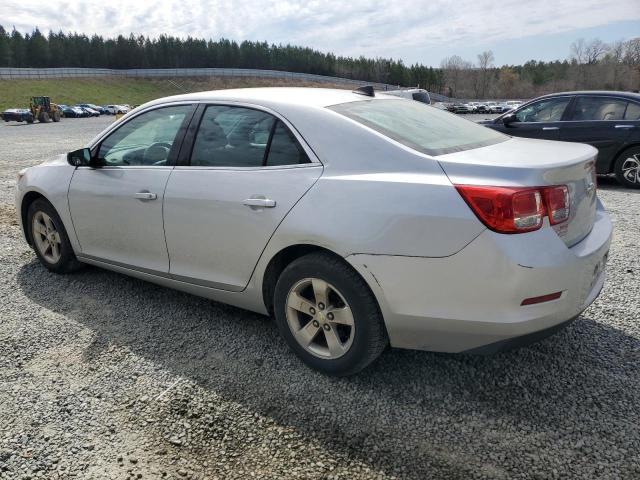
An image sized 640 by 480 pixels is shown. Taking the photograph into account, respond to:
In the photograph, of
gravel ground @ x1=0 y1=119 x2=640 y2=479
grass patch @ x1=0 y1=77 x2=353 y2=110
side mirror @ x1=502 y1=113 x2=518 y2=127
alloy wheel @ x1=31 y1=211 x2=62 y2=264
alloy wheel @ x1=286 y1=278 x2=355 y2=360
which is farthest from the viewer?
grass patch @ x1=0 y1=77 x2=353 y2=110

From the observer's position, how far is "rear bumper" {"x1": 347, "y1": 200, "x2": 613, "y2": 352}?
7.47 feet

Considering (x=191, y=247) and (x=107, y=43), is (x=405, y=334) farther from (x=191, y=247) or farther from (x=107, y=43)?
(x=107, y=43)

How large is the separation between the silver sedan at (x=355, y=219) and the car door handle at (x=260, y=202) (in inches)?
0.5

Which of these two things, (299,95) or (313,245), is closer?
(313,245)

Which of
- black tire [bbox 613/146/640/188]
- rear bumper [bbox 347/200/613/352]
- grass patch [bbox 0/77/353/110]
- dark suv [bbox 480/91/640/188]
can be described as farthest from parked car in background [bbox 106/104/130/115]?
rear bumper [bbox 347/200/613/352]

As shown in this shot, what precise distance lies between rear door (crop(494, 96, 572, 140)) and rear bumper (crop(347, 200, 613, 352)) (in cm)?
705

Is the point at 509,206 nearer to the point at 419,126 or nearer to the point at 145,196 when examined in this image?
the point at 419,126

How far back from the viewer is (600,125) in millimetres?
8445

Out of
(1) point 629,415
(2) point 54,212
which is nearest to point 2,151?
(2) point 54,212

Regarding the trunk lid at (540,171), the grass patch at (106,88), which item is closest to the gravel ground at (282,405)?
the trunk lid at (540,171)

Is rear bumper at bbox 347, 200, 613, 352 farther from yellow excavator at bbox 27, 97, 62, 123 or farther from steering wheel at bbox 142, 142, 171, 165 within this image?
yellow excavator at bbox 27, 97, 62, 123

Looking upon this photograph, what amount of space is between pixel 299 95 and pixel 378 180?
41.2 inches

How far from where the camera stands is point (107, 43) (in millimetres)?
109375

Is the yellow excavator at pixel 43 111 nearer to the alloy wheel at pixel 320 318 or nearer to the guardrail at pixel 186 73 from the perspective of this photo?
the alloy wheel at pixel 320 318
